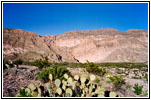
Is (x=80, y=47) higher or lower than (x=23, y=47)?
higher

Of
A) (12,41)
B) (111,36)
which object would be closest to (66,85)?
(12,41)

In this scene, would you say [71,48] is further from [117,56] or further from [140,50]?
[140,50]

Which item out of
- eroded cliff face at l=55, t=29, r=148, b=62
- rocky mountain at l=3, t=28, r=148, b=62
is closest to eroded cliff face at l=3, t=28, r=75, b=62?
rocky mountain at l=3, t=28, r=148, b=62

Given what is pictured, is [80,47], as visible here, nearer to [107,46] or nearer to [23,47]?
[107,46]

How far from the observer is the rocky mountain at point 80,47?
187 feet

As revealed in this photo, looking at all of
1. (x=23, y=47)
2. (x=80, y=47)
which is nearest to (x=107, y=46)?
(x=80, y=47)

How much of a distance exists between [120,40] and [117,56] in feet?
48.0

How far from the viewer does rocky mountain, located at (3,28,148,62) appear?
56875 mm

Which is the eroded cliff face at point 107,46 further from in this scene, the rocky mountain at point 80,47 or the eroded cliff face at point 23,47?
the eroded cliff face at point 23,47

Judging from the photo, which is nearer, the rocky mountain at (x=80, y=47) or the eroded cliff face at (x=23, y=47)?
the eroded cliff face at (x=23, y=47)

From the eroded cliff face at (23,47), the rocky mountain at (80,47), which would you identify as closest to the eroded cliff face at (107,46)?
the rocky mountain at (80,47)

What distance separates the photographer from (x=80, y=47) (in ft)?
260

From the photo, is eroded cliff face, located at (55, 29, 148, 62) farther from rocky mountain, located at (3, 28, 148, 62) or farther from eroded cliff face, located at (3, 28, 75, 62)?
eroded cliff face, located at (3, 28, 75, 62)

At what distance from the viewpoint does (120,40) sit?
71500mm
